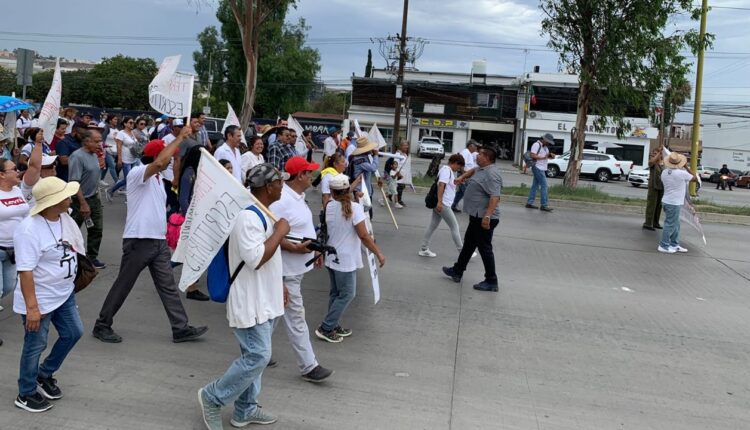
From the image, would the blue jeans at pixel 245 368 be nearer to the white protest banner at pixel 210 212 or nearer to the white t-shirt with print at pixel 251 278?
the white t-shirt with print at pixel 251 278

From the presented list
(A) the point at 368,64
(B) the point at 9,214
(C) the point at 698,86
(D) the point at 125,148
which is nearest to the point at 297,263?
(B) the point at 9,214

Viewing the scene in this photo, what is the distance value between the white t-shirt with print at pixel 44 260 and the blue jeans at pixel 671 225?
9335 mm

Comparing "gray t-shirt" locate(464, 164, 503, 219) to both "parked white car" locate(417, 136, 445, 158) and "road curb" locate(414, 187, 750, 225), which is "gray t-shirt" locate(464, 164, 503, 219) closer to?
"road curb" locate(414, 187, 750, 225)

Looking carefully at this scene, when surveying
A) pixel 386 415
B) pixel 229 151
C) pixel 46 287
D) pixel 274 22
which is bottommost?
pixel 386 415

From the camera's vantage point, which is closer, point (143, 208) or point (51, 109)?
point (143, 208)

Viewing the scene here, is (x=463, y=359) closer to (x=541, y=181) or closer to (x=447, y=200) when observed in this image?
(x=447, y=200)

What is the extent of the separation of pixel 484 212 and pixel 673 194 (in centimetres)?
445

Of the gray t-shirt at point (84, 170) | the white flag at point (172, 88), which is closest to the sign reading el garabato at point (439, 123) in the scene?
the gray t-shirt at point (84, 170)

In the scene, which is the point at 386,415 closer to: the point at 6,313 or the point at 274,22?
the point at 6,313

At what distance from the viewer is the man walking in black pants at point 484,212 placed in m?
7.78

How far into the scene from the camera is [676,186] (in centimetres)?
1062

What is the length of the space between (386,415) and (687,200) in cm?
891

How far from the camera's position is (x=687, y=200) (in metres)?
11.4

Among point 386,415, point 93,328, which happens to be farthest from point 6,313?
point 386,415
